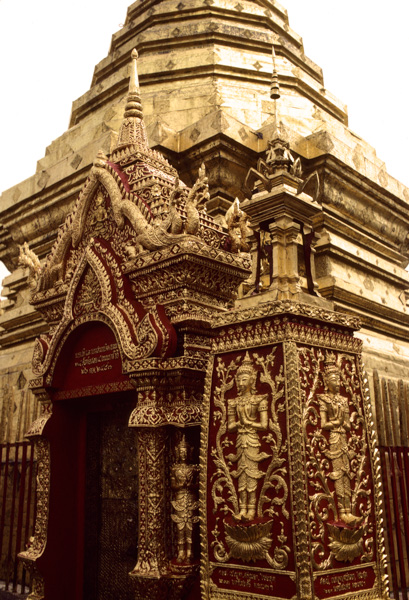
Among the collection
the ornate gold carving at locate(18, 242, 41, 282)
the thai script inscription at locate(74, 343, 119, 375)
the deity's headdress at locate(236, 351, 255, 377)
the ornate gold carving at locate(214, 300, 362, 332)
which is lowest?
the deity's headdress at locate(236, 351, 255, 377)

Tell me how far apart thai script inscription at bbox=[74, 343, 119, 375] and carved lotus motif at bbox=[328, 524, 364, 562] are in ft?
7.50

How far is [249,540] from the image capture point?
10.7ft

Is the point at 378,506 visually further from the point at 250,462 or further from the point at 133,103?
the point at 133,103

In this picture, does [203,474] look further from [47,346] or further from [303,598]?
[47,346]

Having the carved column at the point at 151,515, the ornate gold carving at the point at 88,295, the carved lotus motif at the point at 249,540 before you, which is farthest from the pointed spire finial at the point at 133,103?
the carved lotus motif at the point at 249,540

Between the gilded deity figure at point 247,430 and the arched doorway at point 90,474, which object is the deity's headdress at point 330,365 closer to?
the gilded deity figure at point 247,430

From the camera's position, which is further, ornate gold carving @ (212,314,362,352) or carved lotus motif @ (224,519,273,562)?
ornate gold carving @ (212,314,362,352)

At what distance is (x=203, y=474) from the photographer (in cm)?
360

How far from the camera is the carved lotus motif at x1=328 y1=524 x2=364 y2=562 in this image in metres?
3.17

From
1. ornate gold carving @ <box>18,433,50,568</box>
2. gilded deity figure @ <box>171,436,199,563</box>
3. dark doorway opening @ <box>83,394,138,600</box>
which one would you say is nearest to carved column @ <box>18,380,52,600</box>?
ornate gold carving @ <box>18,433,50,568</box>

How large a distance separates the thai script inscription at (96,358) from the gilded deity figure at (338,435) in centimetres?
197

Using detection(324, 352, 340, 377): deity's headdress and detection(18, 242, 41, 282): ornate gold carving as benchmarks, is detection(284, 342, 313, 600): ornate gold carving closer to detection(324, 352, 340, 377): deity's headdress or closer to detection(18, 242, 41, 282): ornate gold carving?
detection(324, 352, 340, 377): deity's headdress

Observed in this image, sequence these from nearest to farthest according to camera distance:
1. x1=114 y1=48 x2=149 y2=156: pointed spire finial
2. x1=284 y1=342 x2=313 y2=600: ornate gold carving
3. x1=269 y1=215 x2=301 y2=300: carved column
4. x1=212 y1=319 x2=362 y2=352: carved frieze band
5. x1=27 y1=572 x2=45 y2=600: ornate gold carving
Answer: x1=284 y1=342 x2=313 y2=600: ornate gold carving, x1=212 y1=319 x2=362 y2=352: carved frieze band, x1=269 y1=215 x2=301 y2=300: carved column, x1=27 y1=572 x2=45 y2=600: ornate gold carving, x1=114 y1=48 x2=149 y2=156: pointed spire finial

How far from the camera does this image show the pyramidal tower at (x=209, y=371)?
3.29m
